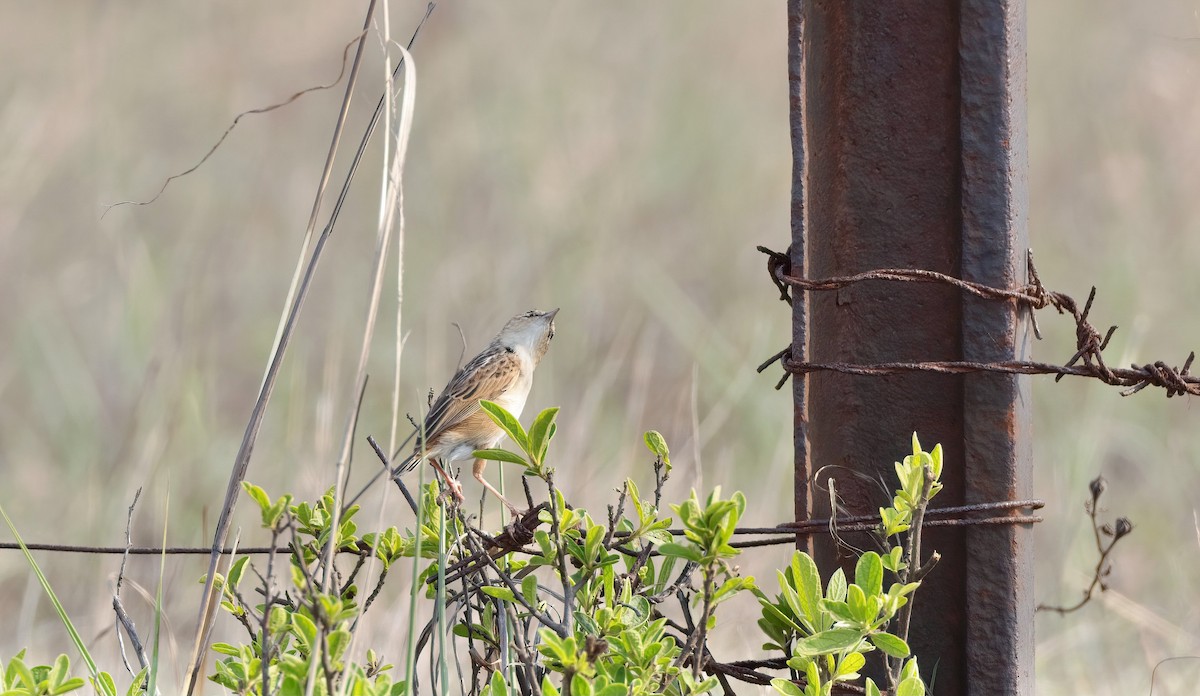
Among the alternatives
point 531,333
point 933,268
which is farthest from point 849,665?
point 531,333

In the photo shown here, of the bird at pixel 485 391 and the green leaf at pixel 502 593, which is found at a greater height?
the bird at pixel 485 391

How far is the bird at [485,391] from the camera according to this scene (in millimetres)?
3736

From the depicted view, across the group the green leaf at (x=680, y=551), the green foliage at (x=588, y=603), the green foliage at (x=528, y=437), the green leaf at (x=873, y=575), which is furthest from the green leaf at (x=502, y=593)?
the green leaf at (x=873, y=575)

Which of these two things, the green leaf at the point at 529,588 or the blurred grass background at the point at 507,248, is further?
the blurred grass background at the point at 507,248

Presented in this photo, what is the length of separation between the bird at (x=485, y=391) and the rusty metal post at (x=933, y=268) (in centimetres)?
159

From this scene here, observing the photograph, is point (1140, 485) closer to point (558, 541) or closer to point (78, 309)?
point (558, 541)

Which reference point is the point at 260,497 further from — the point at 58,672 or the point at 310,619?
the point at 58,672

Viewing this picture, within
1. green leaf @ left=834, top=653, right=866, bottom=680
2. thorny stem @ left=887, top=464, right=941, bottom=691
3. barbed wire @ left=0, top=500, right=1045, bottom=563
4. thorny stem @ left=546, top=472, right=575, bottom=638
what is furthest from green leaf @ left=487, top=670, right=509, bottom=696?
thorny stem @ left=887, top=464, right=941, bottom=691

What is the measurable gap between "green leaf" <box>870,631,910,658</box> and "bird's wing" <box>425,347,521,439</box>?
1.97m

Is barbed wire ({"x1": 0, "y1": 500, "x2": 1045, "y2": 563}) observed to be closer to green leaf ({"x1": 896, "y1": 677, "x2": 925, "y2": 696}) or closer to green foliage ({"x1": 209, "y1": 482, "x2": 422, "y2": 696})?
green foliage ({"x1": 209, "y1": 482, "x2": 422, "y2": 696})

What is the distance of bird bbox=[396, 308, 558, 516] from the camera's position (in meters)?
3.74

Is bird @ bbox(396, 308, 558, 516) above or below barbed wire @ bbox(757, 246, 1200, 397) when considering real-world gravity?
above

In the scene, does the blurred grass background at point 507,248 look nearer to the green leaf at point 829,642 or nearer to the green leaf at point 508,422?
the green leaf at point 508,422

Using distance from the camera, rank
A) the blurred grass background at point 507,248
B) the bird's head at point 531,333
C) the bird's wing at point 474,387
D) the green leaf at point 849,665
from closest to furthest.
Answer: the green leaf at point 849,665 → the bird's wing at point 474,387 → the bird's head at point 531,333 → the blurred grass background at point 507,248
